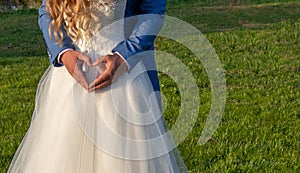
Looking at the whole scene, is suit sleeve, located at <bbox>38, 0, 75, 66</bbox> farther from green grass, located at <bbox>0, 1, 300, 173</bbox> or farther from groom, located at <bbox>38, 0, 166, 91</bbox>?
green grass, located at <bbox>0, 1, 300, 173</bbox>

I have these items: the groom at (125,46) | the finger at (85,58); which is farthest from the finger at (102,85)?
the finger at (85,58)

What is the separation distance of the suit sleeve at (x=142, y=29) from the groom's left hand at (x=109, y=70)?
0.03 meters

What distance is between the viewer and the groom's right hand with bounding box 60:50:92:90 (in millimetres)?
2875

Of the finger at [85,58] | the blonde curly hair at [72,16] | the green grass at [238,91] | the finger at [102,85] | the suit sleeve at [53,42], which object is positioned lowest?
the green grass at [238,91]

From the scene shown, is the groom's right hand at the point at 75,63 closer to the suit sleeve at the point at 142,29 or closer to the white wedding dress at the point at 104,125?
the white wedding dress at the point at 104,125

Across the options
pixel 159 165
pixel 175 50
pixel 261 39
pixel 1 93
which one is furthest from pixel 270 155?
pixel 261 39

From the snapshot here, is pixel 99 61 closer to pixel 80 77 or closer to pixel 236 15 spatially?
pixel 80 77

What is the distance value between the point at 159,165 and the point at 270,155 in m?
2.20

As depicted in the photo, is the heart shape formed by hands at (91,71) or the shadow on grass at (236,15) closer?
the heart shape formed by hands at (91,71)

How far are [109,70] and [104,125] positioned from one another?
0.25 m

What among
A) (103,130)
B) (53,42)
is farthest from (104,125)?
(53,42)

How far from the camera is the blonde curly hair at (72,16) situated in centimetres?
287

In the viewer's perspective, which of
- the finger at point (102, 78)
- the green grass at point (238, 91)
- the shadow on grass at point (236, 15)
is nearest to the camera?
the finger at point (102, 78)

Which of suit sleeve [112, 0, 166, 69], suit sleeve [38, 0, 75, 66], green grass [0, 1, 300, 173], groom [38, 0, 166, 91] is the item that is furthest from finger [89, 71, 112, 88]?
green grass [0, 1, 300, 173]
